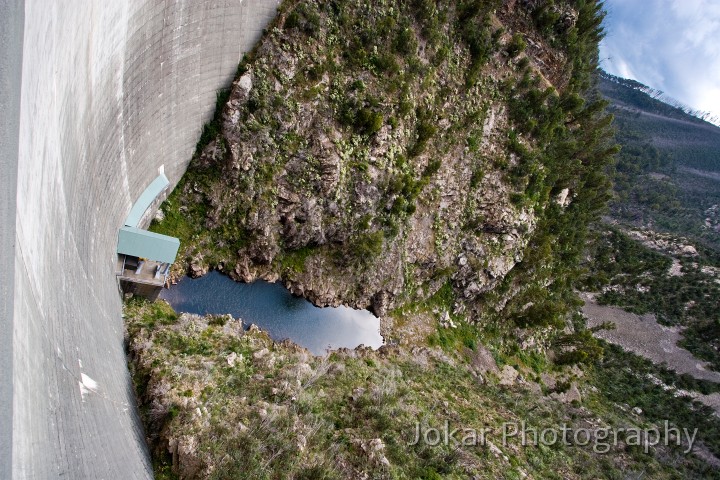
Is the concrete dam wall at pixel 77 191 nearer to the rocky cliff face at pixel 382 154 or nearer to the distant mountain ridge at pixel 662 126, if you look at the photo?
the rocky cliff face at pixel 382 154

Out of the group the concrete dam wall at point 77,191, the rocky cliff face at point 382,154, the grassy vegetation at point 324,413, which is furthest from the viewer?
the rocky cliff face at point 382,154

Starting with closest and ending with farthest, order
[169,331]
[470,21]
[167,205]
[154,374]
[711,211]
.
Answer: [154,374]
[169,331]
[167,205]
[470,21]
[711,211]

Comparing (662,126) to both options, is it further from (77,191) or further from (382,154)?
(77,191)

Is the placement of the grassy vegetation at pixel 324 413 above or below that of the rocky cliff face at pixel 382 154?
below

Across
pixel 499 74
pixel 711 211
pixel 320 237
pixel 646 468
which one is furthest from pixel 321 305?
pixel 711 211

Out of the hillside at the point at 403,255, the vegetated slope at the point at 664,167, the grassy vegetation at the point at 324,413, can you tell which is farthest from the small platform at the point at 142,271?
the vegetated slope at the point at 664,167

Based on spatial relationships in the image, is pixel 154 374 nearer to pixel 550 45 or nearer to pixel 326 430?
pixel 326 430
